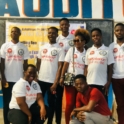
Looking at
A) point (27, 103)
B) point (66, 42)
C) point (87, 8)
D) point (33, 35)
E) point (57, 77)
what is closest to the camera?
point (27, 103)

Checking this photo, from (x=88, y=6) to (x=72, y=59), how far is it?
2154mm

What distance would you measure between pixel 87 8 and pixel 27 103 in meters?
2.79

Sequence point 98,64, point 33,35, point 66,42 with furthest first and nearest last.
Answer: point 33,35 → point 66,42 → point 98,64

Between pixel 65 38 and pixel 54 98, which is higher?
pixel 65 38

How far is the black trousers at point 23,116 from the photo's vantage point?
3.45 m

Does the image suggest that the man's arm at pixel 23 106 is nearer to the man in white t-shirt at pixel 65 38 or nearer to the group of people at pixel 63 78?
the group of people at pixel 63 78

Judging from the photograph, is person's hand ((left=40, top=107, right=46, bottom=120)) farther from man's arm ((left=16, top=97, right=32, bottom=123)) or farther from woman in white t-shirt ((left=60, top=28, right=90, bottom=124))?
woman in white t-shirt ((left=60, top=28, right=90, bottom=124))

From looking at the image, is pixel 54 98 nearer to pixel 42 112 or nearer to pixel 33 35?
pixel 42 112

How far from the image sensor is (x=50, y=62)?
4012mm

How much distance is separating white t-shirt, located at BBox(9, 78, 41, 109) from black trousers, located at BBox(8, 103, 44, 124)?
0.19ft

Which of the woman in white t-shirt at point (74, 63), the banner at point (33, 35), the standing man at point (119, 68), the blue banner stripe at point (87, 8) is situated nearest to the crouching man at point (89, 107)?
the woman in white t-shirt at point (74, 63)

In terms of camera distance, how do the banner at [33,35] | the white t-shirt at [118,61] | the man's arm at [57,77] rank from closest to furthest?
the white t-shirt at [118,61], the man's arm at [57,77], the banner at [33,35]

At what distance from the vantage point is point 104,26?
566 cm

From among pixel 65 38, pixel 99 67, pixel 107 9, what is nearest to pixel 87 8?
pixel 107 9
